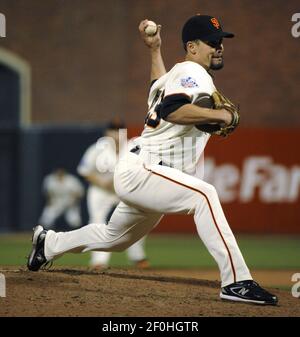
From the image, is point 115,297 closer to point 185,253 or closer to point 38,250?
point 38,250

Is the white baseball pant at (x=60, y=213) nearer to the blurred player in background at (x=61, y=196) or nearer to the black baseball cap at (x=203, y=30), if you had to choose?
the blurred player in background at (x=61, y=196)

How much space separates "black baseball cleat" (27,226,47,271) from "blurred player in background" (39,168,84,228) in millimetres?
7940

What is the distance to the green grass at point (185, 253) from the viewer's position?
1025 centimetres

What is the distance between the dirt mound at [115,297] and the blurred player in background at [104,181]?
277cm

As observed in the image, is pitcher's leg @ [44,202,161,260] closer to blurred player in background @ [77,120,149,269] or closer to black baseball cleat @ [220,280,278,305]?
black baseball cleat @ [220,280,278,305]

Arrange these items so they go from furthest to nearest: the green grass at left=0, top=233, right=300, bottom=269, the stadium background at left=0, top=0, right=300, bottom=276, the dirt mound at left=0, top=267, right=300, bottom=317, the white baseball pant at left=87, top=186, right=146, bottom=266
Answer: the stadium background at left=0, top=0, right=300, bottom=276
the green grass at left=0, top=233, right=300, bottom=269
the white baseball pant at left=87, top=186, right=146, bottom=266
the dirt mound at left=0, top=267, right=300, bottom=317

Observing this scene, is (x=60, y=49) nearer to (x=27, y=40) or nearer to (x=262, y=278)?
(x=27, y=40)

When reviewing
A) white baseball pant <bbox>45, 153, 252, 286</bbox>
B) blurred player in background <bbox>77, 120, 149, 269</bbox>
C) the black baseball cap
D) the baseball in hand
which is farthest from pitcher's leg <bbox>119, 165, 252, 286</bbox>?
blurred player in background <bbox>77, 120, 149, 269</bbox>

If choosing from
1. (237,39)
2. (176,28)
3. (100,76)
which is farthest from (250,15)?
(100,76)

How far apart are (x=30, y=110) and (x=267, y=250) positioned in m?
7.55

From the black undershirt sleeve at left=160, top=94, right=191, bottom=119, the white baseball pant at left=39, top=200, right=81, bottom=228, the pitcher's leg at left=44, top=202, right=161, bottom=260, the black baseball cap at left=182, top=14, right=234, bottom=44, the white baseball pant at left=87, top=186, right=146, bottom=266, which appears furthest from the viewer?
the white baseball pant at left=39, top=200, right=81, bottom=228

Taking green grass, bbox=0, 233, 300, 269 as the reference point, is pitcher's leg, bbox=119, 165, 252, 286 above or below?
above

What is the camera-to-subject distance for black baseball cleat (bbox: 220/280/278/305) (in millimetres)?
5160

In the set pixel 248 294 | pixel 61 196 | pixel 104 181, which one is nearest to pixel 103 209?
pixel 104 181
